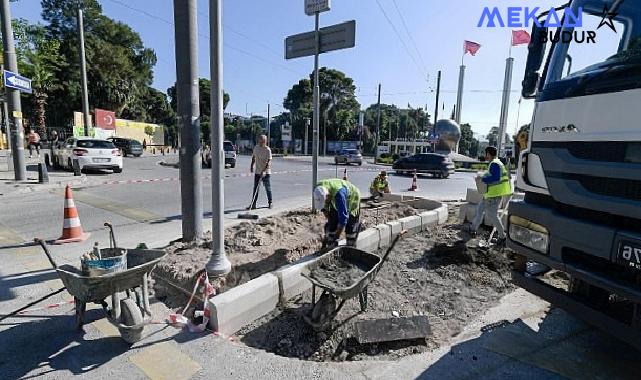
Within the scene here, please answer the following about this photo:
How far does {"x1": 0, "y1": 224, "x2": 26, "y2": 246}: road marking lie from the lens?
17.7 ft

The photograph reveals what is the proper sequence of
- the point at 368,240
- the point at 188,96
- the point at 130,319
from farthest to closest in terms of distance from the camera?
the point at 368,240 < the point at 188,96 < the point at 130,319

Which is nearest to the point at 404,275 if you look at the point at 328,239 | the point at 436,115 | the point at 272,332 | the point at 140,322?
the point at 328,239

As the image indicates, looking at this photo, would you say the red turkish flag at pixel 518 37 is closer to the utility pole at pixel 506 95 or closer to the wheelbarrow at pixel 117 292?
the utility pole at pixel 506 95

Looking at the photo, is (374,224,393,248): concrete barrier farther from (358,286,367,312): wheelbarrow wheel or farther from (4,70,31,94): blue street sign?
(4,70,31,94): blue street sign

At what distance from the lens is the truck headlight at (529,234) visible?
2.61m

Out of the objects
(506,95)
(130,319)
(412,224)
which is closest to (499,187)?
(412,224)

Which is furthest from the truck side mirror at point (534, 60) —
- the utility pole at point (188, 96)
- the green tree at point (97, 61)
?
the green tree at point (97, 61)

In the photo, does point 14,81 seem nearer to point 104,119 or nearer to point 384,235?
point 384,235

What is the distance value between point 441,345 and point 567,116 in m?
2.13

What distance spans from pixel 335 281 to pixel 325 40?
4401 mm

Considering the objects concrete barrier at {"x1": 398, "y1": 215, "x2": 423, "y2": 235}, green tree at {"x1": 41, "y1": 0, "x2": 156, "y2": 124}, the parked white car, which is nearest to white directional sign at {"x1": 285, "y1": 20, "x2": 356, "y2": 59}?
concrete barrier at {"x1": 398, "y1": 215, "x2": 423, "y2": 235}

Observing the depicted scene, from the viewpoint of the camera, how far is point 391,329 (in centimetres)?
325

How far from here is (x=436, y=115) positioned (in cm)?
3578

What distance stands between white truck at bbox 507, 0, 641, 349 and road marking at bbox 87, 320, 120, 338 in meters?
3.46
